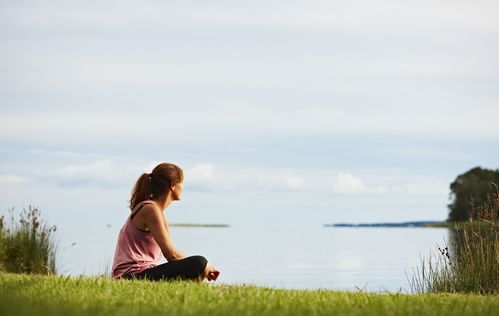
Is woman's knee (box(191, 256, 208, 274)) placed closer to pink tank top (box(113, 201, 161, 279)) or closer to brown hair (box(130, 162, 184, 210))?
pink tank top (box(113, 201, 161, 279))

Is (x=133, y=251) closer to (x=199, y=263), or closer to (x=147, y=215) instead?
(x=147, y=215)

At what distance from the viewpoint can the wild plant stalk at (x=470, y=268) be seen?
9.30 metres

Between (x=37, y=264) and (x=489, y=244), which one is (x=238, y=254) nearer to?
(x=37, y=264)

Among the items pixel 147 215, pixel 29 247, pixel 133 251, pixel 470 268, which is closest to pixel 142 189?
pixel 147 215

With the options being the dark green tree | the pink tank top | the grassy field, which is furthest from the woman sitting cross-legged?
the dark green tree

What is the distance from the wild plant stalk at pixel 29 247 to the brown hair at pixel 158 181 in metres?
4.92

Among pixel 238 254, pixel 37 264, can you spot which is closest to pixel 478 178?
pixel 238 254

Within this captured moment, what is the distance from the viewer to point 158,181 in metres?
7.58

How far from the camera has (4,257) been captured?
12.2 metres

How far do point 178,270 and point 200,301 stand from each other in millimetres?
1531

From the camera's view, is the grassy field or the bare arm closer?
the grassy field

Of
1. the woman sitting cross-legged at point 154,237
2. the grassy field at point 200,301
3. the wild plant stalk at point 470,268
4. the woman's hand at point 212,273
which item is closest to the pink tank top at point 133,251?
the woman sitting cross-legged at point 154,237

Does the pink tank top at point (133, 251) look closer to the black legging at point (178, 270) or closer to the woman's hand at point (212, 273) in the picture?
the black legging at point (178, 270)

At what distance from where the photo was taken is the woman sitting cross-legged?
741 centimetres
